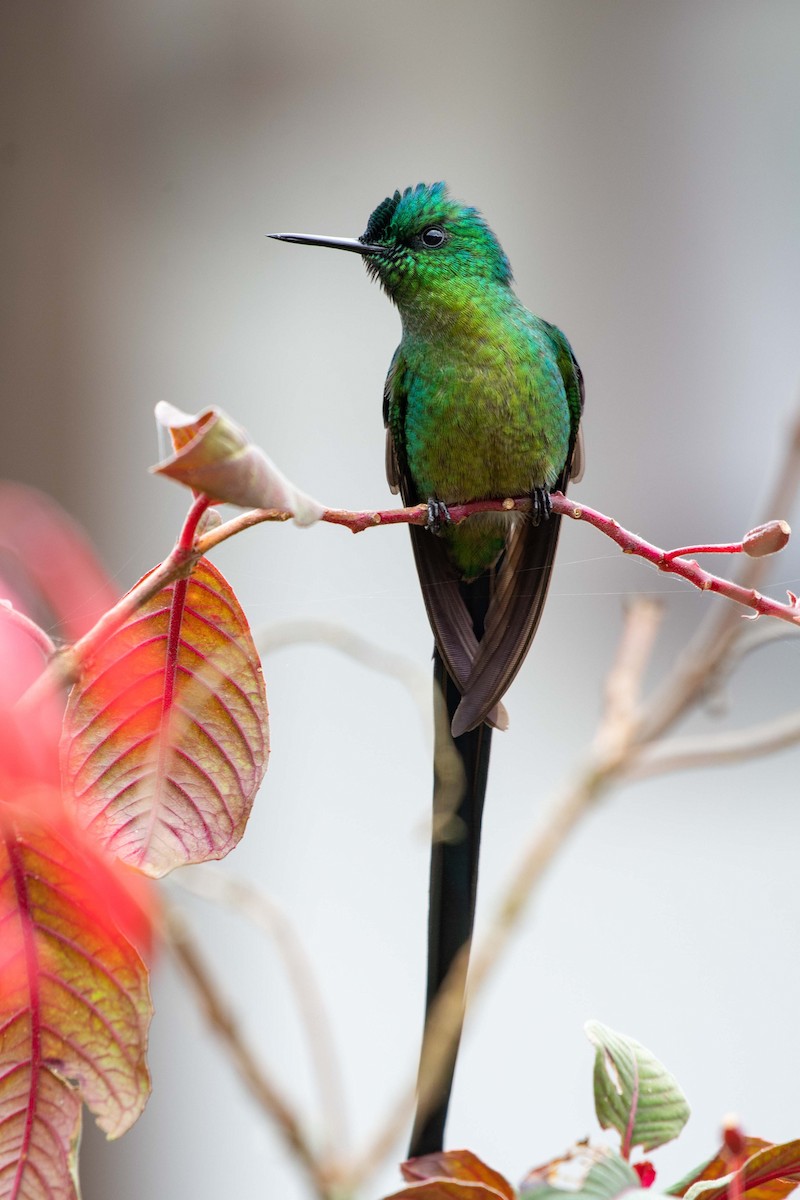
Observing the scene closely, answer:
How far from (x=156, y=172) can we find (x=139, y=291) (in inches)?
10.0

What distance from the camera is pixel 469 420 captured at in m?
1.14

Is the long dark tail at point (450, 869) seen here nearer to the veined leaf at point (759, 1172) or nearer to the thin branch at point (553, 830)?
the veined leaf at point (759, 1172)

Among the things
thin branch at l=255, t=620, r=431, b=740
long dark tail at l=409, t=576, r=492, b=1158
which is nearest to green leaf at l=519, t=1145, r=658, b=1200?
long dark tail at l=409, t=576, r=492, b=1158

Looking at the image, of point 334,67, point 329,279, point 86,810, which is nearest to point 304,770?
point 329,279

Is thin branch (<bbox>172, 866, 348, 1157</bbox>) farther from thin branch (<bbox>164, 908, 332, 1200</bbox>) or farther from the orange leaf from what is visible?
the orange leaf

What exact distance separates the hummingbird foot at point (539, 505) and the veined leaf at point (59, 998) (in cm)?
65

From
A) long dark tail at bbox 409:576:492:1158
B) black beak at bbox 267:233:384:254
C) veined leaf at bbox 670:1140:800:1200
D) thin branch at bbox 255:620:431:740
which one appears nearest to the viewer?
veined leaf at bbox 670:1140:800:1200

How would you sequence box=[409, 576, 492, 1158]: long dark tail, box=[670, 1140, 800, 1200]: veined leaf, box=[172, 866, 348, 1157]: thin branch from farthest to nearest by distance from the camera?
box=[172, 866, 348, 1157]: thin branch → box=[409, 576, 492, 1158]: long dark tail → box=[670, 1140, 800, 1200]: veined leaf

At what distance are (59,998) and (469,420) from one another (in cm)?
74

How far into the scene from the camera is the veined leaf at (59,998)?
0.53 meters

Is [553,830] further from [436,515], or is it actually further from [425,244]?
[425,244]

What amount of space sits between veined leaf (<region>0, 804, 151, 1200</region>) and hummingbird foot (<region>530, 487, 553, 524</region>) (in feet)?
2.13

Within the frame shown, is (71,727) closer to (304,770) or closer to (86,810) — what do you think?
(86,810)

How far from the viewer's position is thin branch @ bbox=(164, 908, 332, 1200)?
3.87 ft
